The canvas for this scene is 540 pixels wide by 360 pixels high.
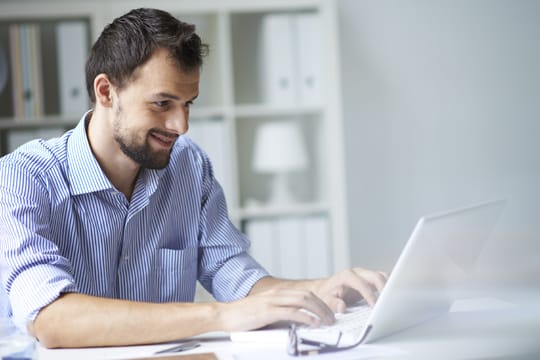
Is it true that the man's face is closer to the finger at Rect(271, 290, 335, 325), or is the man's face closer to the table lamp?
the finger at Rect(271, 290, 335, 325)

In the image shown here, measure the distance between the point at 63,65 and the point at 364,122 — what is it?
1280 millimetres

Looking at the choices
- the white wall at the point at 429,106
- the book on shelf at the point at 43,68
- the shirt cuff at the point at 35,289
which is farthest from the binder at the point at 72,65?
the shirt cuff at the point at 35,289

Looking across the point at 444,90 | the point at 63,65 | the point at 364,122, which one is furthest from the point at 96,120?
the point at 444,90

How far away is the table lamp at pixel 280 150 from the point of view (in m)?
3.07

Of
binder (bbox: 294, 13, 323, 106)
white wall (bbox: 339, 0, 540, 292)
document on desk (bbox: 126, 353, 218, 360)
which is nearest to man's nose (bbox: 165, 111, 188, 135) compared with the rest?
document on desk (bbox: 126, 353, 218, 360)

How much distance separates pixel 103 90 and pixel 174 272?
0.40m

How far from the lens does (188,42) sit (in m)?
1.47

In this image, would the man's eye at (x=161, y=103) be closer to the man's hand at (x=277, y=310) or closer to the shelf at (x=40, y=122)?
the man's hand at (x=277, y=310)

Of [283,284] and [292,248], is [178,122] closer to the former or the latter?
[283,284]

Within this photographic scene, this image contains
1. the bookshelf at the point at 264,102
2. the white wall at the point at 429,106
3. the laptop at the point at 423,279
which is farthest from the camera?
the white wall at the point at 429,106

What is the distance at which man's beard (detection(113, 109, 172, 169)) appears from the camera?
152 centimetres

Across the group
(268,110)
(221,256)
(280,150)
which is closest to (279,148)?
(280,150)

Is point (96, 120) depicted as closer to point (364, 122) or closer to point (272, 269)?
point (272, 269)

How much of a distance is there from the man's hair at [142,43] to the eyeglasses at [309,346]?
598 mm
